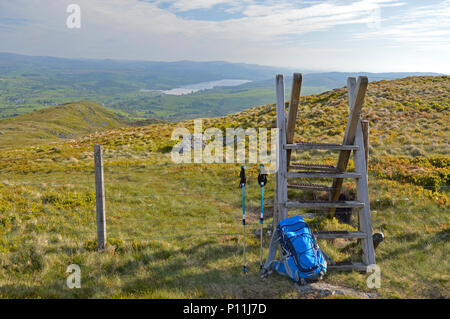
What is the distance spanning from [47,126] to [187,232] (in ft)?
530

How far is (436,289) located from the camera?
17.9 feet

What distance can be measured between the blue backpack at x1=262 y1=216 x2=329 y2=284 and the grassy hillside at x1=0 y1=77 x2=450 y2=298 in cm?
33

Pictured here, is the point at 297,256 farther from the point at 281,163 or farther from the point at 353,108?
the point at 353,108

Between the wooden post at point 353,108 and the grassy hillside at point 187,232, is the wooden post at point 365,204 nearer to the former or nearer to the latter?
the wooden post at point 353,108

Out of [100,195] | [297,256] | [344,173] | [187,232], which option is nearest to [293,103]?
[344,173]

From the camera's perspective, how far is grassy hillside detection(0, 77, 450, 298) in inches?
214

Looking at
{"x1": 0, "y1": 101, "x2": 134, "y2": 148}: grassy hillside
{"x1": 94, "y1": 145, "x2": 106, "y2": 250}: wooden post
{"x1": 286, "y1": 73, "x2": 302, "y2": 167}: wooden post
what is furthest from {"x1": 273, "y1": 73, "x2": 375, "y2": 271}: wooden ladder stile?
{"x1": 0, "y1": 101, "x2": 134, "y2": 148}: grassy hillside

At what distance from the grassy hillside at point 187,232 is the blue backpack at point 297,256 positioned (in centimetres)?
33

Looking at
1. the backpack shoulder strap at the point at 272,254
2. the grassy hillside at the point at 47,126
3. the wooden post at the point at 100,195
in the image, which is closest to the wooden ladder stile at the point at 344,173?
the backpack shoulder strap at the point at 272,254

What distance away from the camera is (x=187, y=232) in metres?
8.34
